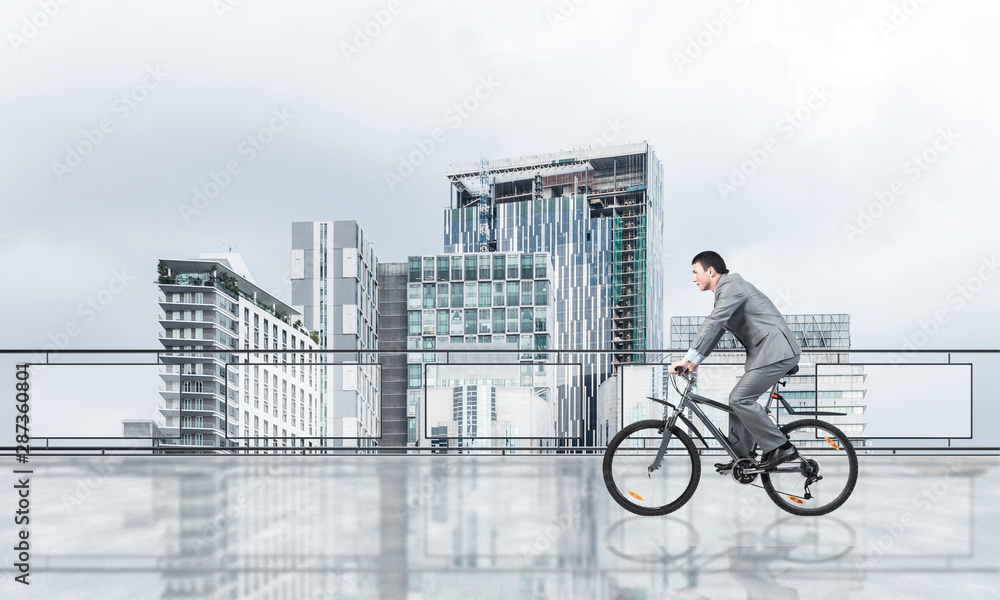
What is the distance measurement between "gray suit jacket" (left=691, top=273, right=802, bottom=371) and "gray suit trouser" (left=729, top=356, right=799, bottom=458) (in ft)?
0.18

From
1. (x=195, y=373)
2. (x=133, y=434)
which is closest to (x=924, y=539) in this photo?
(x=133, y=434)

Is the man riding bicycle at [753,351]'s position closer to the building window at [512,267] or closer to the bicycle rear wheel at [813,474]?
the bicycle rear wheel at [813,474]

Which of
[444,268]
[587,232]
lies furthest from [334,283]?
[587,232]

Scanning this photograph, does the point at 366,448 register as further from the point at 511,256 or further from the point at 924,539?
the point at 511,256

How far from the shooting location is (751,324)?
18.4ft

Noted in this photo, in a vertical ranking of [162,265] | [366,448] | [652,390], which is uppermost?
[162,265]

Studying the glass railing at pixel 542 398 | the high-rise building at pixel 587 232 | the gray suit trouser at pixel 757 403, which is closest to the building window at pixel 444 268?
the high-rise building at pixel 587 232

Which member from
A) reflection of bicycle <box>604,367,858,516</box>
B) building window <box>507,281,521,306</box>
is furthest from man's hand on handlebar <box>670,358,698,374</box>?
building window <box>507,281,521,306</box>

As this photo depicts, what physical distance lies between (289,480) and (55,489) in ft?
6.34

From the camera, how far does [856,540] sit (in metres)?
5.00

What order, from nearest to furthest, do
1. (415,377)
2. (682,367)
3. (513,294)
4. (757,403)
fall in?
(682,367), (757,403), (415,377), (513,294)

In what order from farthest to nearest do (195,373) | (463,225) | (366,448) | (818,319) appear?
(463,225)
(818,319)
(195,373)
(366,448)

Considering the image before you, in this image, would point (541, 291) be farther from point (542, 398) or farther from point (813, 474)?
point (813, 474)

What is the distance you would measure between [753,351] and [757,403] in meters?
0.34
